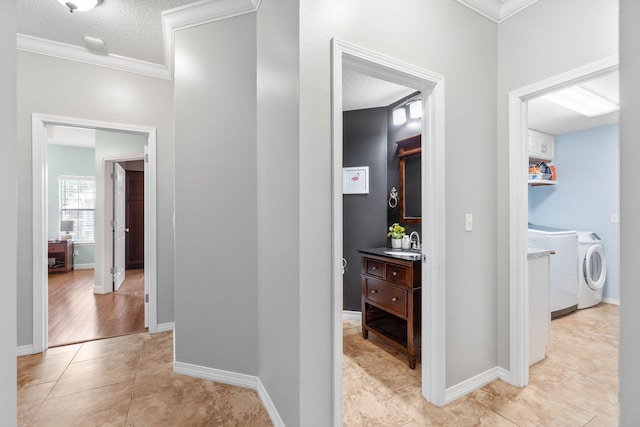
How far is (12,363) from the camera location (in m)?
0.59

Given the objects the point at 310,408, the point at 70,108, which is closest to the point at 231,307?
the point at 310,408

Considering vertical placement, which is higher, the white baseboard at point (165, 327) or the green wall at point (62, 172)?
the green wall at point (62, 172)

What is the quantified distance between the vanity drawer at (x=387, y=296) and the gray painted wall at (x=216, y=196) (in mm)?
1135

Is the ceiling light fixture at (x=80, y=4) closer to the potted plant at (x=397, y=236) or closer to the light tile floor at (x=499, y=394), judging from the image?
the potted plant at (x=397, y=236)

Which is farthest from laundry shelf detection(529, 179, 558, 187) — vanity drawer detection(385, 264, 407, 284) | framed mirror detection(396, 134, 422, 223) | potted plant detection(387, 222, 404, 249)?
vanity drawer detection(385, 264, 407, 284)

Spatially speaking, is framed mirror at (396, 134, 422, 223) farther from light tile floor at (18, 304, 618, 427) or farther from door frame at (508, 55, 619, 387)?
light tile floor at (18, 304, 618, 427)

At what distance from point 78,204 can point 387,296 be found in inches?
271

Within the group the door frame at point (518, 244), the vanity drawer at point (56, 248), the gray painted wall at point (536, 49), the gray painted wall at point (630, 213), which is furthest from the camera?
the vanity drawer at point (56, 248)

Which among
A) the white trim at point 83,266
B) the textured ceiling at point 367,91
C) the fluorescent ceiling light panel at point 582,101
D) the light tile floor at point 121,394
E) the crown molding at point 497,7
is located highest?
the crown molding at point 497,7

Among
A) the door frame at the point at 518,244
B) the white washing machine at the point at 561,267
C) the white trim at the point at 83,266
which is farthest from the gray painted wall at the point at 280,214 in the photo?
the white trim at the point at 83,266

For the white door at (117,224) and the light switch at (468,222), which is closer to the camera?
the light switch at (468,222)

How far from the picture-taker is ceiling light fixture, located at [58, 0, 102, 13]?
1.99 m

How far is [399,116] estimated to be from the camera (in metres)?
3.12

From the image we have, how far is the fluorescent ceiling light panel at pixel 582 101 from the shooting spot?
2.98m
